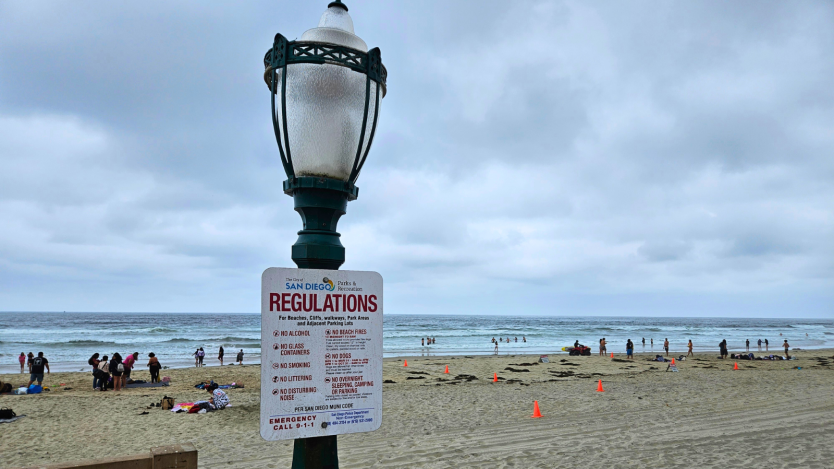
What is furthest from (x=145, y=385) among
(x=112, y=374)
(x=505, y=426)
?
(x=505, y=426)

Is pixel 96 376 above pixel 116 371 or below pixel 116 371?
below

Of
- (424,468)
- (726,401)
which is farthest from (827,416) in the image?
(424,468)

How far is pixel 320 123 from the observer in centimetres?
270

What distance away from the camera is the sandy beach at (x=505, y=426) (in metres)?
8.43

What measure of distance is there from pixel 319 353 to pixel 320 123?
129cm

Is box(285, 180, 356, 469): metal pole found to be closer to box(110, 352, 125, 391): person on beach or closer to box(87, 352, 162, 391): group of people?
box(87, 352, 162, 391): group of people

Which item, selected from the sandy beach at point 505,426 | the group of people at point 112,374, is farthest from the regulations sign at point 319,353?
the group of people at point 112,374

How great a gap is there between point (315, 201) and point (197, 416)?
1227cm

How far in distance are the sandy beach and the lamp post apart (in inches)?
260

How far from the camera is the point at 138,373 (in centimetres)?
2430

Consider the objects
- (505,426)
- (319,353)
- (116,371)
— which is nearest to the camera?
(319,353)

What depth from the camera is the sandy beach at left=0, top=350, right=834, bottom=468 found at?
8.43 metres

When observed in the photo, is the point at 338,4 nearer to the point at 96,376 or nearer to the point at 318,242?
the point at 318,242

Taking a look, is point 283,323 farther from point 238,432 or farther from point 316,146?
point 238,432
